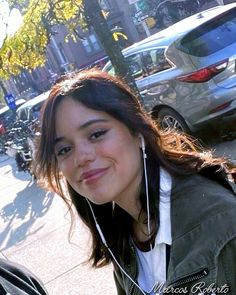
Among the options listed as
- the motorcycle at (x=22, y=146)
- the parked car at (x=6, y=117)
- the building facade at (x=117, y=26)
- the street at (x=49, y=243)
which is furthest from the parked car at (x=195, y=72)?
the building facade at (x=117, y=26)

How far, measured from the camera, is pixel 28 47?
766cm

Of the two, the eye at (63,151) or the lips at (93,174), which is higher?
the eye at (63,151)

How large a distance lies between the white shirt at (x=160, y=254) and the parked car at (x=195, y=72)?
15.8 feet

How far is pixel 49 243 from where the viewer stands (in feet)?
19.5

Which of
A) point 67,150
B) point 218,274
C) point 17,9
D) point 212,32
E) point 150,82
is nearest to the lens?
point 218,274

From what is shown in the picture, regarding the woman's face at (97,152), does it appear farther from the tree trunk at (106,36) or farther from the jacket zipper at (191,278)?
the tree trunk at (106,36)

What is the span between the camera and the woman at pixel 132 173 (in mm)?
1549

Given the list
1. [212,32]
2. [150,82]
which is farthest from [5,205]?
[212,32]

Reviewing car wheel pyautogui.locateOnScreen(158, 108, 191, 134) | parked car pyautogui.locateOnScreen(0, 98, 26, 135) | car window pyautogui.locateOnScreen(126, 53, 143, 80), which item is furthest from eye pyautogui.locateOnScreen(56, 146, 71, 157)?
parked car pyautogui.locateOnScreen(0, 98, 26, 135)

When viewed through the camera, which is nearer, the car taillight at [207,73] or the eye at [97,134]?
A: the eye at [97,134]

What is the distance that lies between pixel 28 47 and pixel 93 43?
31.2 meters

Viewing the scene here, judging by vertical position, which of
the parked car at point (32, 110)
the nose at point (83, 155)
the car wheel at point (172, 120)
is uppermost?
the nose at point (83, 155)

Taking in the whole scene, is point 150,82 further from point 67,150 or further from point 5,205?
point 67,150

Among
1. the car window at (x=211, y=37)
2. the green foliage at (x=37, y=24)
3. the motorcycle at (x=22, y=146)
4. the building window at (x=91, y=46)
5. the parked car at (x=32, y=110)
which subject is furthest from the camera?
the building window at (x=91, y=46)
